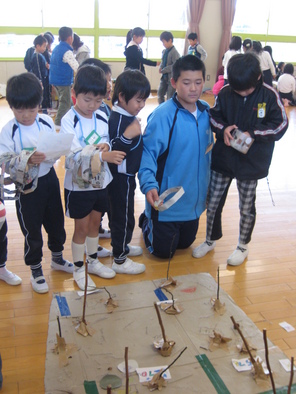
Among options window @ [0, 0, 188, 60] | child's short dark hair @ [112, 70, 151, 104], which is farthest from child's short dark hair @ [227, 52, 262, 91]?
window @ [0, 0, 188, 60]

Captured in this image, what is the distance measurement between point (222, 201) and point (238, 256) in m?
0.34

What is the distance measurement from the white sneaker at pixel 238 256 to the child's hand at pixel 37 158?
4.19 feet

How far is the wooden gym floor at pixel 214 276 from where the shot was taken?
1798mm

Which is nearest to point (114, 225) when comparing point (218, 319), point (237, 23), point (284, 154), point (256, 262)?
point (218, 319)

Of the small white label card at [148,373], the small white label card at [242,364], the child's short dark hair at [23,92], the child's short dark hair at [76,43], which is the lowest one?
the small white label card at [148,373]

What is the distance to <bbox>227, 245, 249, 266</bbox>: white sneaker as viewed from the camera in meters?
2.54

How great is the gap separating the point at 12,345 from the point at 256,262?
1466 millimetres

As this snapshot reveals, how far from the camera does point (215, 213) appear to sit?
2.58m

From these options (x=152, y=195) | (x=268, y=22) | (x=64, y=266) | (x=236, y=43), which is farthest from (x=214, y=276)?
(x=268, y=22)

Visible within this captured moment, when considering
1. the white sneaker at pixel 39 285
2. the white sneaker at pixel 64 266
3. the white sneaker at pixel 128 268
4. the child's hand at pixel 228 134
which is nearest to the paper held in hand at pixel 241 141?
the child's hand at pixel 228 134

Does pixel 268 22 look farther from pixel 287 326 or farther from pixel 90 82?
pixel 287 326

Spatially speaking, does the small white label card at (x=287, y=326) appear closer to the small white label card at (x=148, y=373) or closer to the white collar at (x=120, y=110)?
the small white label card at (x=148, y=373)

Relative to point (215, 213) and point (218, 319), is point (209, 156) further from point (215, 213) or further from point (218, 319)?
point (218, 319)

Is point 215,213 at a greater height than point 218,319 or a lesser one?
greater
